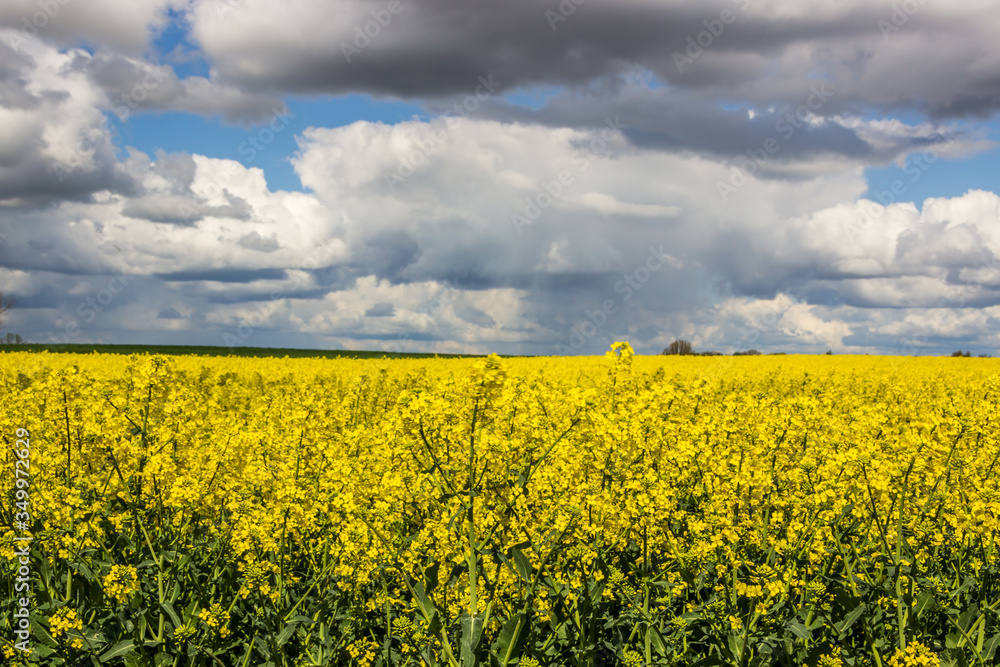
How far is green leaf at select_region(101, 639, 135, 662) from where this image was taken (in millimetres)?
3920

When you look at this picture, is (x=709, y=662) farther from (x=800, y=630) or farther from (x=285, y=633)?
(x=285, y=633)

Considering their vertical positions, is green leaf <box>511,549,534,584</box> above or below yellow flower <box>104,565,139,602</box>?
above

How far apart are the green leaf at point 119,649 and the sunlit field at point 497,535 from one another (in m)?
0.02

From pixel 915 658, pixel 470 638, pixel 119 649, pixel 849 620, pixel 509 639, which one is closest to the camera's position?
pixel 470 638

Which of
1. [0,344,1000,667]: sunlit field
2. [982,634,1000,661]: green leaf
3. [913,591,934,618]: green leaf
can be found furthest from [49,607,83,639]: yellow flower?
[982,634,1000,661]: green leaf

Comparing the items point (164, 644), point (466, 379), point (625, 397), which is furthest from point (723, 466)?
point (164, 644)

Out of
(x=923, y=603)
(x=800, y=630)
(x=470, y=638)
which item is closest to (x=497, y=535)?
(x=470, y=638)

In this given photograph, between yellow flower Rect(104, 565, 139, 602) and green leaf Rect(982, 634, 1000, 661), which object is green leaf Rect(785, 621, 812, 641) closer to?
green leaf Rect(982, 634, 1000, 661)

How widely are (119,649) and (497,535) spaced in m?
2.64

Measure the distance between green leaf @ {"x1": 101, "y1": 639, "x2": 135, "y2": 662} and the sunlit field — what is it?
0.6 inches

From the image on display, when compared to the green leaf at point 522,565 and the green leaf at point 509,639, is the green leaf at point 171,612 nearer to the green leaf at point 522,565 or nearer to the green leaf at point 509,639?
the green leaf at point 509,639

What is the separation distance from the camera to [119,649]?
3.95m

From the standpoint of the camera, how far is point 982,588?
4406 millimetres

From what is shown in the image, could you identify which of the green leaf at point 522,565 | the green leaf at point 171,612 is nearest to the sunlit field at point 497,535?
the green leaf at point 522,565
